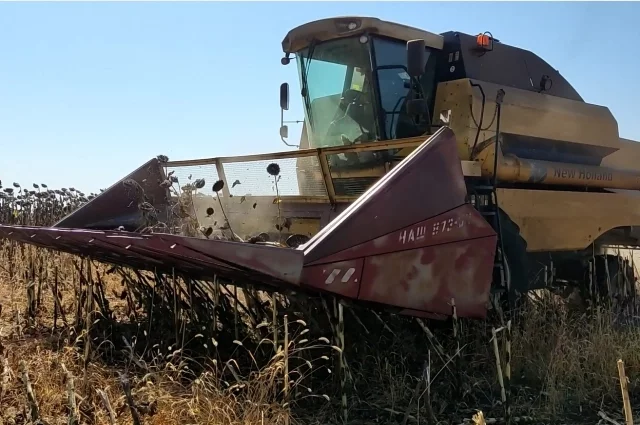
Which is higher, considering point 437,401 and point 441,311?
point 441,311

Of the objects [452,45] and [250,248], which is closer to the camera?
[250,248]

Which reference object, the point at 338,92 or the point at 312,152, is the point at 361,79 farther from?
the point at 312,152

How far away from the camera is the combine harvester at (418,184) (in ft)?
9.34

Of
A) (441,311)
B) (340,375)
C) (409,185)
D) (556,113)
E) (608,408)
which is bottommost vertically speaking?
(608,408)

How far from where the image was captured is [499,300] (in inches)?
152

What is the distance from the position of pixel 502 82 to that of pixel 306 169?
1.95 m

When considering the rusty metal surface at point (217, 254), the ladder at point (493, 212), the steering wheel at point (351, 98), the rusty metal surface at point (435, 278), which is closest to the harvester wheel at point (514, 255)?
the ladder at point (493, 212)

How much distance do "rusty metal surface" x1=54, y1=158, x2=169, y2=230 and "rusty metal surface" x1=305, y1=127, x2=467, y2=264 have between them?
1.91m

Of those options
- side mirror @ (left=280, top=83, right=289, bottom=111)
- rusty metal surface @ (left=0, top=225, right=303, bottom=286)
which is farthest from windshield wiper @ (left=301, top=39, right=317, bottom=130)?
rusty metal surface @ (left=0, top=225, right=303, bottom=286)

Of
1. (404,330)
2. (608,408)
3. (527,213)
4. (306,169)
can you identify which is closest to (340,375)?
(404,330)

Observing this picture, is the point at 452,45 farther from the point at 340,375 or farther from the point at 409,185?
the point at 340,375

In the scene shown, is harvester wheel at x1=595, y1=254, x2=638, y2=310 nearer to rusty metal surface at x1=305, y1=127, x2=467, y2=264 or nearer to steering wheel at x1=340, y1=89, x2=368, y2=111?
steering wheel at x1=340, y1=89, x2=368, y2=111

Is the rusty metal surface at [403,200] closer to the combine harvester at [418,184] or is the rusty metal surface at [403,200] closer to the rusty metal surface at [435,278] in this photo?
the combine harvester at [418,184]

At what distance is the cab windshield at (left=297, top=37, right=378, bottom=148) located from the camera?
15.0 ft
